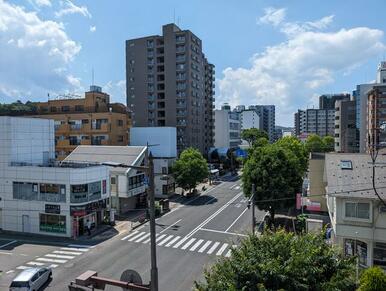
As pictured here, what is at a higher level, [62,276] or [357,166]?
→ [357,166]

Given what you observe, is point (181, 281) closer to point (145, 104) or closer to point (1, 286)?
point (1, 286)

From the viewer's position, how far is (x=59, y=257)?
2942cm

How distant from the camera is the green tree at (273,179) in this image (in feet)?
118

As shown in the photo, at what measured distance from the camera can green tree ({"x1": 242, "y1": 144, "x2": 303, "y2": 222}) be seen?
35834 mm

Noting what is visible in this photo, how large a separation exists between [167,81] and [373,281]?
75.1m

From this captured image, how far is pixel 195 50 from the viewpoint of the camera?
88.6 metres

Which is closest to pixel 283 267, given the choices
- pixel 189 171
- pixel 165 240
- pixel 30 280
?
pixel 30 280

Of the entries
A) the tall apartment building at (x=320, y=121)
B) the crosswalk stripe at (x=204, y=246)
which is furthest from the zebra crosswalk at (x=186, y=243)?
the tall apartment building at (x=320, y=121)

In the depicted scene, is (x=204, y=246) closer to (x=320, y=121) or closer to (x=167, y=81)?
(x=167, y=81)

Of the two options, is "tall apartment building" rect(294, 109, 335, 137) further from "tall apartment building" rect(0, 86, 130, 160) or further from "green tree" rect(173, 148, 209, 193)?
"green tree" rect(173, 148, 209, 193)

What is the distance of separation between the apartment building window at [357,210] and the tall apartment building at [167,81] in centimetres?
6233

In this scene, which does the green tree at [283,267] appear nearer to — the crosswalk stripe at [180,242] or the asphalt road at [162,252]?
the asphalt road at [162,252]

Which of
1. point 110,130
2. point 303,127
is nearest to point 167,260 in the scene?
point 110,130

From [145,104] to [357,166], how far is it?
67.5 m
